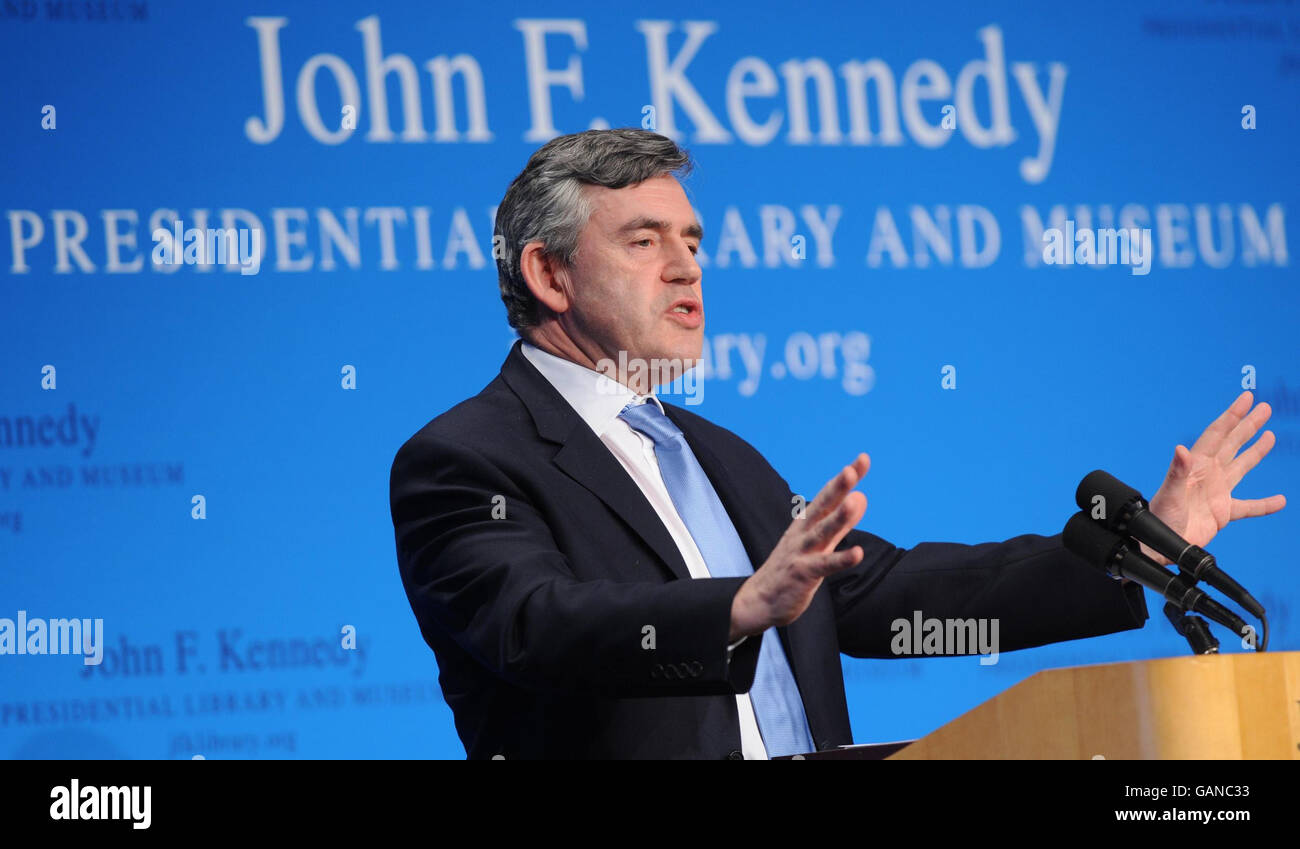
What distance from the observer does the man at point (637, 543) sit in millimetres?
1973

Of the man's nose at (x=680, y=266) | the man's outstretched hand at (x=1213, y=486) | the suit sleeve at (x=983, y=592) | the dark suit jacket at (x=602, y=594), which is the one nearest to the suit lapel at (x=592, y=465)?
the dark suit jacket at (x=602, y=594)

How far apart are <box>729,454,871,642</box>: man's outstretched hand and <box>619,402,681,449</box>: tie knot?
2.72ft

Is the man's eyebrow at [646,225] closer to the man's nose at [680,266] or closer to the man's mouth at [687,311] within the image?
the man's nose at [680,266]

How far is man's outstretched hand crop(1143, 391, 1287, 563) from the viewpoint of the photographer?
7.48 feet

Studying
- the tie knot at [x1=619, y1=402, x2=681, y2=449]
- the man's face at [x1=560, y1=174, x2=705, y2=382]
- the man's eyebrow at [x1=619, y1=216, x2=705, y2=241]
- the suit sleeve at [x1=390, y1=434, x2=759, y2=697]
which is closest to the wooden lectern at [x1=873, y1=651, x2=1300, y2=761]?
the suit sleeve at [x1=390, y1=434, x2=759, y2=697]

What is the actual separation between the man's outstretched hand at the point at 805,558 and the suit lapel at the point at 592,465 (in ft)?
1.71

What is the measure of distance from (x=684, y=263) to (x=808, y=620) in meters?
0.72

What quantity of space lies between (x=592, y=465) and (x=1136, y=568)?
942 mm

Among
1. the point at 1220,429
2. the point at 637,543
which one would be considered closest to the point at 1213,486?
the point at 1220,429

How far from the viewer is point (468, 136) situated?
12.9 feet

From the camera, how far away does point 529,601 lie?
6.82 ft

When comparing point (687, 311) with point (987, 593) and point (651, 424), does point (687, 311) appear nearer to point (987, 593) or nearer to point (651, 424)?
point (651, 424)

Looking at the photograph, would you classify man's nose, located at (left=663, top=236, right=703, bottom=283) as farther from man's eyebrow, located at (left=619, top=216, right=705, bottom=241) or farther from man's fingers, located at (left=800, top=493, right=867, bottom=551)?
man's fingers, located at (left=800, top=493, right=867, bottom=551)
